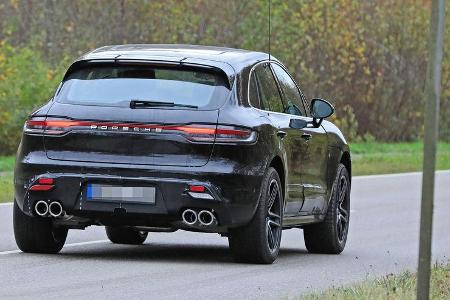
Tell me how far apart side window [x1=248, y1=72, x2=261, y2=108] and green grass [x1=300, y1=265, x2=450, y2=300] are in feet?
6.79

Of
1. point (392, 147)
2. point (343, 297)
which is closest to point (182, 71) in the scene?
point (343, 297)

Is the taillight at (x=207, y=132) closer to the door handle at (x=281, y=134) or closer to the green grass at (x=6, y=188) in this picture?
the door handle at (x=281, y=134)

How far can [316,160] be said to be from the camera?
14133 millimetres

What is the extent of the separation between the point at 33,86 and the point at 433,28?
79.1ft

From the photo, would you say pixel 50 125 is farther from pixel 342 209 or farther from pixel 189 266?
pixel 342 209

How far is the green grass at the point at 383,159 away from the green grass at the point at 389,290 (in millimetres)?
11601

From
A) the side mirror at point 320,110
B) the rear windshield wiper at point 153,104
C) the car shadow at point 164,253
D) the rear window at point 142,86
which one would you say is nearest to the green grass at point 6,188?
the car shadow at point 164,253

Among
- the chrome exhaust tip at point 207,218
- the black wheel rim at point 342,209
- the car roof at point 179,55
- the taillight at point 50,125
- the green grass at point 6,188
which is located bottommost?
the green grass at point 6,188

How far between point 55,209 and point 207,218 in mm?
1084

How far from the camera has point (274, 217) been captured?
1284 cm

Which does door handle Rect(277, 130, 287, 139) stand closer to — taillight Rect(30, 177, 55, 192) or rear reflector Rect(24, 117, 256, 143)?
rear reflector Rect(24, 117, 256, 143)

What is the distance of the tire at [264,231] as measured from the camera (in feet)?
40.8

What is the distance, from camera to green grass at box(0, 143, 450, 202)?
27641 mm

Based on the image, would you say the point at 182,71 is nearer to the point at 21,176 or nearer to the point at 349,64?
the point at 21,176
